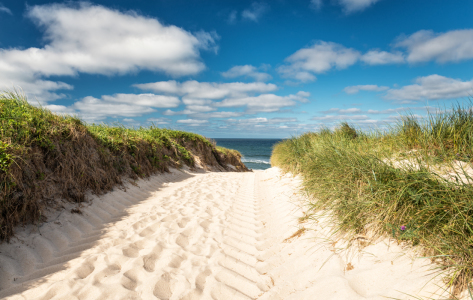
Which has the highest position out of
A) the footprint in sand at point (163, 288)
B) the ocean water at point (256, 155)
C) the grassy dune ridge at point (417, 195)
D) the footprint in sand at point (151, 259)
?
the grassy dune ridge at point (417, 195)

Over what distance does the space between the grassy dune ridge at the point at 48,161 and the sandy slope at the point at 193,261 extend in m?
0.39

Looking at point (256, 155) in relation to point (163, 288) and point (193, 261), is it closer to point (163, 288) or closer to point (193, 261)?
point (193, 261)

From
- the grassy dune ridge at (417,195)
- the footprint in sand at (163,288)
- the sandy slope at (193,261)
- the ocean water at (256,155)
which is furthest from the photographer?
the ocean water at (256,155)

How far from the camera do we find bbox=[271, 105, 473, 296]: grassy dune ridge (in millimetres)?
1983

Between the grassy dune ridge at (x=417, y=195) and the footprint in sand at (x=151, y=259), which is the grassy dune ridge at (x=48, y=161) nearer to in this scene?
the footprint in sand at (x=151, y=259)

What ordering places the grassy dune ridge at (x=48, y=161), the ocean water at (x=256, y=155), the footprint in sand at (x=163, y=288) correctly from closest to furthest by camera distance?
the footprint in sand at (x=163, y=288) < the grassy dune ridge at (x=48, y=161) < the ocean water at (x=256, y=155)

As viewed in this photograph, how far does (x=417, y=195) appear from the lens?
2.47m

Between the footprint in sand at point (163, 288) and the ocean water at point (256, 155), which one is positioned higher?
the footprint in sand at point (163, 288)

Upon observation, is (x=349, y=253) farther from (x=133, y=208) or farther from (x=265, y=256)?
(x=133, y=208)

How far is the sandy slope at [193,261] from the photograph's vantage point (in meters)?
2.24

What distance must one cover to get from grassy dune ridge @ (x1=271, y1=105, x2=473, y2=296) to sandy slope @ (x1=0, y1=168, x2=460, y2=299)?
8.2 inches

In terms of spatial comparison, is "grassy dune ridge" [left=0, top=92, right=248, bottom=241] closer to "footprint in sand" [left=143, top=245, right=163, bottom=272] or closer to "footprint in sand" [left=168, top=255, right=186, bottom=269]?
"footprint in sand" [left=143, top=245, right=163, bottom=272]

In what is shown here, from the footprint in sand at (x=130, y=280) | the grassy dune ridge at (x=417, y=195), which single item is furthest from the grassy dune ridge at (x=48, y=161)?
the grassy dune ridge at (x=417, y=195)

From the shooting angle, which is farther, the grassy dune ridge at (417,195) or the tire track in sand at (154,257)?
the tire track in sand at (154,257)
